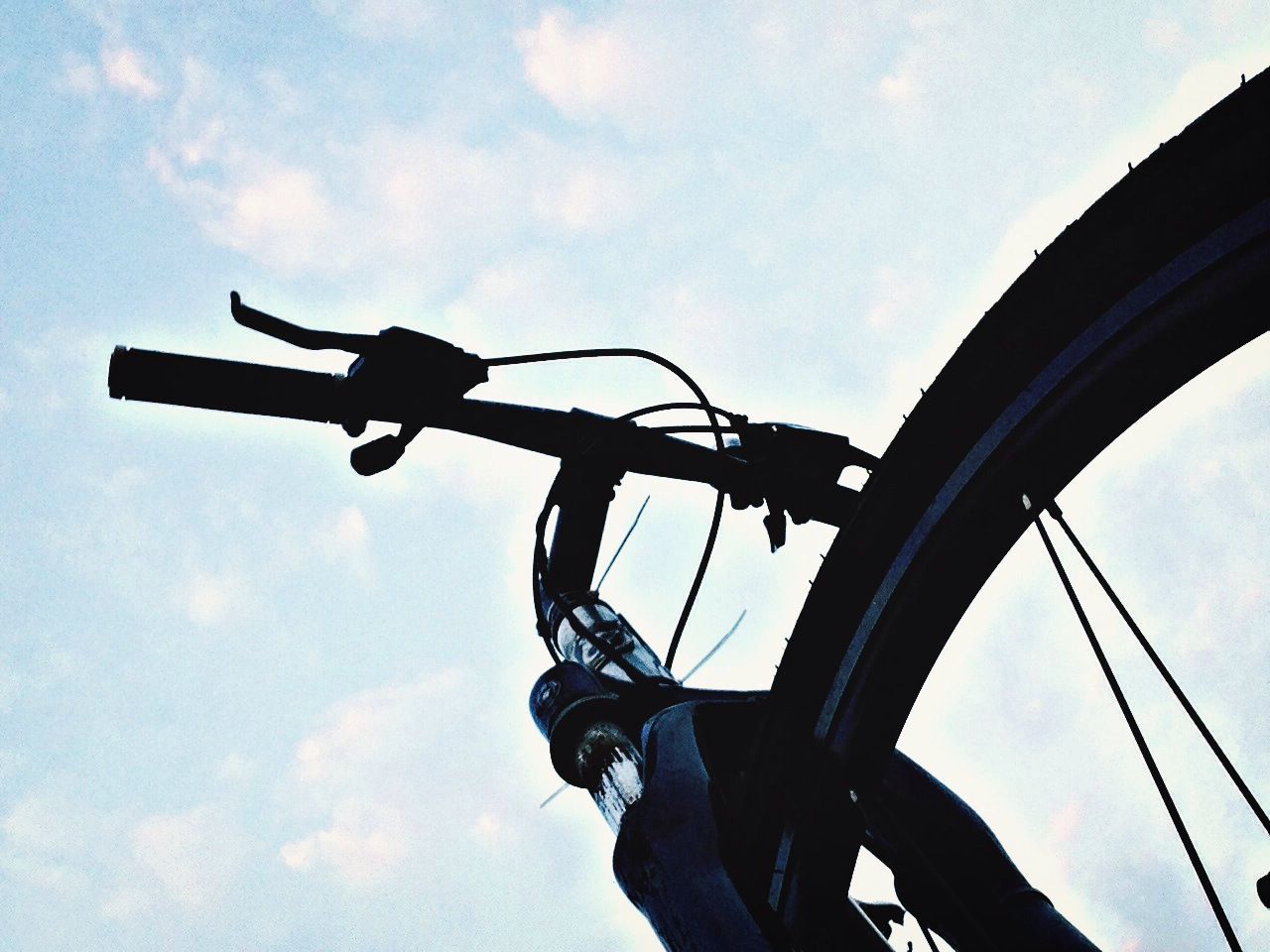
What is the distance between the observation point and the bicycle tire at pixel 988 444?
2.05m

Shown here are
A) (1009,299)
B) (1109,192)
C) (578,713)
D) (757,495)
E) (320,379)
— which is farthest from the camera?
(757,495)

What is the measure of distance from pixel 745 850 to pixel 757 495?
206 cm

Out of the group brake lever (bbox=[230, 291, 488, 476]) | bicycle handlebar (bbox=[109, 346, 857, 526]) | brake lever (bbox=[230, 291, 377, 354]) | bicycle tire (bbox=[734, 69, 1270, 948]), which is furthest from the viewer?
brake lever (bbox=[230, 291, 488, 476])

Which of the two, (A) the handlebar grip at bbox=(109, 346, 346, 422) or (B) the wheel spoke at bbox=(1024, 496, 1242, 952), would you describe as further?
(A) the handlebar grip at bbox=(109, 346, 346, 422)

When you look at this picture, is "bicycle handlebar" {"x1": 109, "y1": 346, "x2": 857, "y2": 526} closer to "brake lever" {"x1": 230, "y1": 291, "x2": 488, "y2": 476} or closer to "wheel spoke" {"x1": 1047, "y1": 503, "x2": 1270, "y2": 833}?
"brake lever" {"x1": 230, "y1": 291, "x2": 488, "y2": 476}

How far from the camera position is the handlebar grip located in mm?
3516

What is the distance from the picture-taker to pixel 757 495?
4543mm

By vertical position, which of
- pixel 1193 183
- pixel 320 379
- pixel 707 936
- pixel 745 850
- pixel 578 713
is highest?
pixel 320 379

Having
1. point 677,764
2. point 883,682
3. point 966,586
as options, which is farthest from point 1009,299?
point 677,764

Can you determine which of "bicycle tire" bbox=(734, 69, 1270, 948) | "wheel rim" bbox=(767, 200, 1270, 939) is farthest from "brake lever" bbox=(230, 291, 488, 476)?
"wheel rim" bbox=(767, 200, 1270, 939)

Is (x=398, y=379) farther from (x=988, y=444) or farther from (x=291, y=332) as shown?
(x=988, y=444)

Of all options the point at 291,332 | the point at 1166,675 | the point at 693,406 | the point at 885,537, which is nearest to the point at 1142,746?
the point at 1166,675

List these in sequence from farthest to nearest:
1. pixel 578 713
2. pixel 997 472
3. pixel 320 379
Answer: pixel 320 379, pixel 578 713, pixel 997 472

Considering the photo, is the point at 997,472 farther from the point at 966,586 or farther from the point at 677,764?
the point at 677,764
